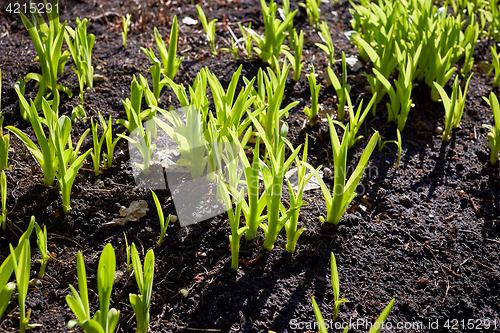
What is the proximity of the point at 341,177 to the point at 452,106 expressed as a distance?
87 centimetres

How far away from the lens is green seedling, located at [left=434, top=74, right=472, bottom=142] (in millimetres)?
1762

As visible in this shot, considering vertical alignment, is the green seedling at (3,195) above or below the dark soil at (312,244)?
above

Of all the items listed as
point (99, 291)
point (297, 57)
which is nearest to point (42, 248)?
point (99, 291)

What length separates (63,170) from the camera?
130cm

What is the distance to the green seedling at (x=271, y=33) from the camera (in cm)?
213

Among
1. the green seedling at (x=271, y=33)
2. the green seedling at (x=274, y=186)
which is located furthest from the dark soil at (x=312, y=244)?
the green seedling at (x=271, y=33)

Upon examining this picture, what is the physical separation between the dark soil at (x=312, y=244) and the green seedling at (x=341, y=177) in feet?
0.36

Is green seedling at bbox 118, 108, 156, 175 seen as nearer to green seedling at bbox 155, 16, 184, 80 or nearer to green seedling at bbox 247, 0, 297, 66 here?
green seedling at bbox 155, 16, 184, 80

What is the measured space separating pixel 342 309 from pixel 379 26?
5.43 ft

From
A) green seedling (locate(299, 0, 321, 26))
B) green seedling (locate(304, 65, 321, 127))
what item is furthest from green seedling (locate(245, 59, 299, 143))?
green seedling (locate(299, 0, 321, 26))

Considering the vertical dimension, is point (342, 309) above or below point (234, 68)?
below

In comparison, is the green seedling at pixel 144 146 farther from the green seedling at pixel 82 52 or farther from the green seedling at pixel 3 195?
the green seedling at pixel 82 52

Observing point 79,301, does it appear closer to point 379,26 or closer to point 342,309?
point 342,309

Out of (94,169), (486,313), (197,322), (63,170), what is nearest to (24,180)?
(94,169)
